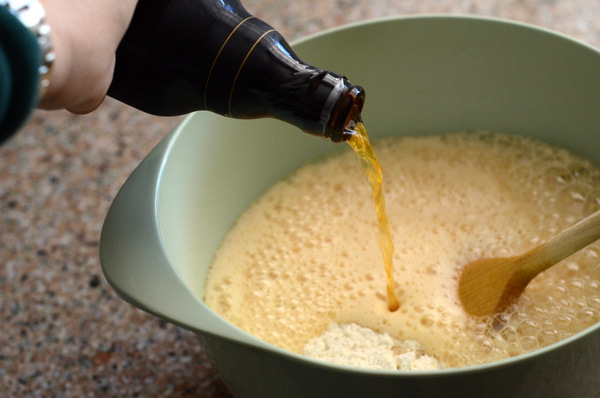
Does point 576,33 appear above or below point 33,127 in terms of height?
above

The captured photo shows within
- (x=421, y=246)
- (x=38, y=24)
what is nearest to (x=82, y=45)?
(x=38, y=24)

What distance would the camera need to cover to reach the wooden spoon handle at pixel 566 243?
26.5 inches

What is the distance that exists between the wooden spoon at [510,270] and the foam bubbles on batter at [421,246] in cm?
1

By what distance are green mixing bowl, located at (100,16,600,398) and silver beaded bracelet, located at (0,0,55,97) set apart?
8.3 inches

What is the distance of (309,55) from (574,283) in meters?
A: 0.41

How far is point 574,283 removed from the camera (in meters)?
0.80

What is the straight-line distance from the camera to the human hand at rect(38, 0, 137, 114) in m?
0.51

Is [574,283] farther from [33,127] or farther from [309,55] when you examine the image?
[33,127]

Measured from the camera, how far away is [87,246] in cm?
101

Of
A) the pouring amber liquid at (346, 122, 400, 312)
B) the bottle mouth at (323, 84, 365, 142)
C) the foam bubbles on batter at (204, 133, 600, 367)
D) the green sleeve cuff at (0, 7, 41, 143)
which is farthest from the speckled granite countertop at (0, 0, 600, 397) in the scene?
the green sleeve cuff at (0, 7, 41, 143)

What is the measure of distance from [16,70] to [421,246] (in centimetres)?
55

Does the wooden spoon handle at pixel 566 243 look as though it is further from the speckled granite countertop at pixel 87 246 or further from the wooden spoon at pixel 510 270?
the speckled granite countertop at pixel 87 246

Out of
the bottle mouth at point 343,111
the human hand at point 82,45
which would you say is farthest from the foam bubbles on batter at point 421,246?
the human hand at point 82,45

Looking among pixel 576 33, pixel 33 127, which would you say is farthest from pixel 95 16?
pixel 576 33
